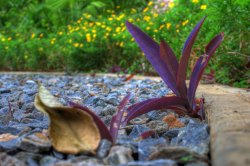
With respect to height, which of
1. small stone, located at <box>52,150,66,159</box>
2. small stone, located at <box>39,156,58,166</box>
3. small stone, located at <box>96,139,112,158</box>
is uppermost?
small stone, located at <box>96,139,112,158</box>

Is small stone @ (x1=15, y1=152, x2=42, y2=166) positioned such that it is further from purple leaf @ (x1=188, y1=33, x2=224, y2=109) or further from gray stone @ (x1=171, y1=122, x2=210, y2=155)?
purple leaf @ (x1=188, y1=33, x2=224, y2=109)

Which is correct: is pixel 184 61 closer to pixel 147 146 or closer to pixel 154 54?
pixel 154 54

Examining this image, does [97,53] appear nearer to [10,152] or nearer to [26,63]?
[26,63]

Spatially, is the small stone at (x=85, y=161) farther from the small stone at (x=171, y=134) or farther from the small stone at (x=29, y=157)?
the small stone at (x=171, y=134)

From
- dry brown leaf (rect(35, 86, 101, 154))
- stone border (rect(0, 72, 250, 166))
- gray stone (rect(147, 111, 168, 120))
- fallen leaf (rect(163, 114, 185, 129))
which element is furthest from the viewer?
gray stone (rect(147, 111, 168, 120))

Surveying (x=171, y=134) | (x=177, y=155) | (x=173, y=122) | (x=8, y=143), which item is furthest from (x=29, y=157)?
(x=173, y=122)

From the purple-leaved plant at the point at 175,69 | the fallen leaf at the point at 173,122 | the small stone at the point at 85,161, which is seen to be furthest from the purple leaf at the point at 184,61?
the small stone at the point at 85,161

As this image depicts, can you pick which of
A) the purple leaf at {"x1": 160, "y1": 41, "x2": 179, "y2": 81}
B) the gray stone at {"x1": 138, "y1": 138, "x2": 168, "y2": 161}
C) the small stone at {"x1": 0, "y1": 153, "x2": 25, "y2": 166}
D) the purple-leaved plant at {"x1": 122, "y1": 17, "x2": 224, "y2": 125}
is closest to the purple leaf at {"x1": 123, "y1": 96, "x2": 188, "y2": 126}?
the purple-leaved plant at {"x1": 122, "y1": 17, "x2": 224, "y2": 125}
